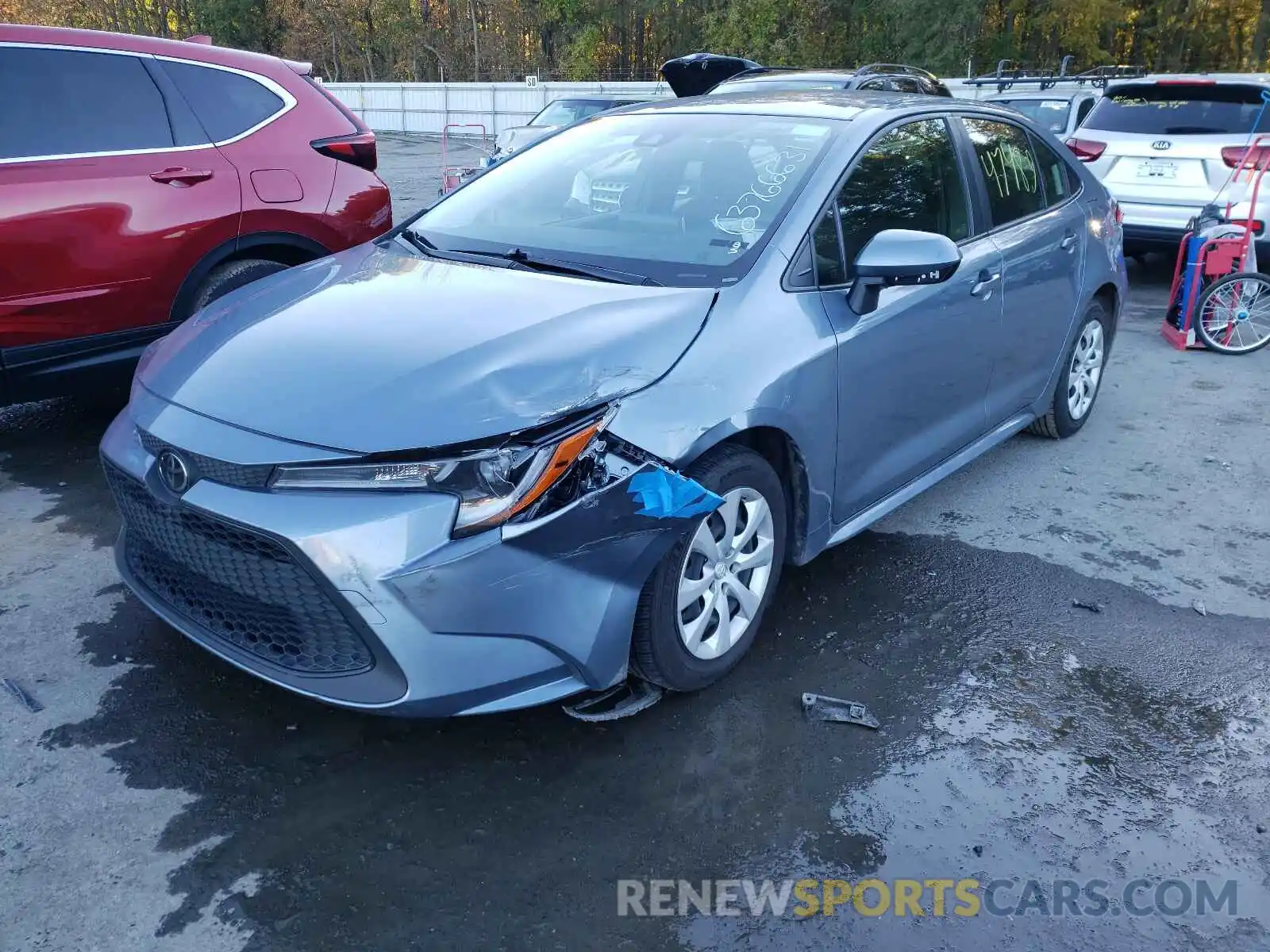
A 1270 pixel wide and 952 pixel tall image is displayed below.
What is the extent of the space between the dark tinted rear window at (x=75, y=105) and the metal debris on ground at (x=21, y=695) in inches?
98.9

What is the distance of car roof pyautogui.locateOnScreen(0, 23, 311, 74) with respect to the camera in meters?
4.62

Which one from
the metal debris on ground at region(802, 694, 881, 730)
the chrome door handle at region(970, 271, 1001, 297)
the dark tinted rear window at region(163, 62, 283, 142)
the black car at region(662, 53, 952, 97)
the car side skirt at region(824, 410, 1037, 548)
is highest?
the black car at region(662, 53, 952, 97)

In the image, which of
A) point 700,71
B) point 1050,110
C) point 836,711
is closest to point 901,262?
point 836,711

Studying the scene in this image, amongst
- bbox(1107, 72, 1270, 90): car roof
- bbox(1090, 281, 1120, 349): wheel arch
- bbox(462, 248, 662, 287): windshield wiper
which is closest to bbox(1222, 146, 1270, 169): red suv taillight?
bbox(1107, 72, 1270, 90): car roof

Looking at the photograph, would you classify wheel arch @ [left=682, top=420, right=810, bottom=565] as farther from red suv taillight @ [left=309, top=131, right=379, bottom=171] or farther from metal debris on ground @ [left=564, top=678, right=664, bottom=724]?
red suv taillight @ [left=309, top=131, right=379, bottom=171]

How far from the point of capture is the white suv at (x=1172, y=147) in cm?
797

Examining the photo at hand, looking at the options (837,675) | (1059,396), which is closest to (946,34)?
(1059,396)

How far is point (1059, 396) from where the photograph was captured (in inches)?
201

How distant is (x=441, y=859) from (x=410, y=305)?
1571 mm

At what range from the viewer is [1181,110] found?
8.38m

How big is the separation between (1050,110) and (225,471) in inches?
439

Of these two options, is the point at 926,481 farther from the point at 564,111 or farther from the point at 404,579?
the point at 564,111

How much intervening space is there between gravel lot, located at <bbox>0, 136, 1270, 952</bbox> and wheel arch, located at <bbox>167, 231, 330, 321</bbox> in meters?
1.34

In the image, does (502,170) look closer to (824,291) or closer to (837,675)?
(824,291)
